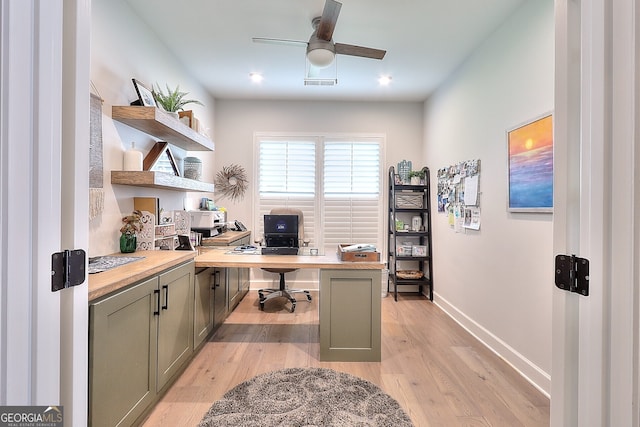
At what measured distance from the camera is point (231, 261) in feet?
8.34

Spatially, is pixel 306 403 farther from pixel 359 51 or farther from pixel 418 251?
pixel 418 251

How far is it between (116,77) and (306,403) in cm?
275

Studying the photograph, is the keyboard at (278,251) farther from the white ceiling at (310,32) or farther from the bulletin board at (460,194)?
the white ceiling at (310,32)

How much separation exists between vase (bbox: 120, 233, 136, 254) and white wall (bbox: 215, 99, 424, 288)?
→ 228cm

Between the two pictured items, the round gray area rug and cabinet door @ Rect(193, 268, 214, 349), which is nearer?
the round gray area rug

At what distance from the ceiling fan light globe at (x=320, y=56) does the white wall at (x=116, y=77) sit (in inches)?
58.8

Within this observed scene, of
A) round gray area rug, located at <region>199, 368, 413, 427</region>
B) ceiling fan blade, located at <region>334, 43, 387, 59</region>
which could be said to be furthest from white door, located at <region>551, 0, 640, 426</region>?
ceiling fan blade, located at <region>334, 43, 387, 59</region>

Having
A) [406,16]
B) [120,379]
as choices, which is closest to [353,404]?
[120,379]

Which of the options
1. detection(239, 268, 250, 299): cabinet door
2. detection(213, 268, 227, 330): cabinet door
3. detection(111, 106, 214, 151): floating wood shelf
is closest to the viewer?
detection(111, 106, 214, 151): floating wood shelf

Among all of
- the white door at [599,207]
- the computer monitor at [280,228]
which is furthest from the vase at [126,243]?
the white door at [599,207]

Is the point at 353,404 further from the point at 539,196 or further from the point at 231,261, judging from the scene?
the point at 539,196

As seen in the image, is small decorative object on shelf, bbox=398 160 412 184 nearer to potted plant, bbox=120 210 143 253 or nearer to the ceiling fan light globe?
the ceiling fan light globe

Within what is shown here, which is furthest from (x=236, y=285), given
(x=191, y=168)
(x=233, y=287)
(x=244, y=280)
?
(x=191, y=168)

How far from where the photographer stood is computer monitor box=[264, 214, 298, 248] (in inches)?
128
